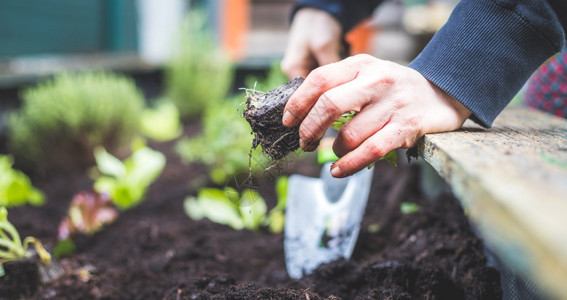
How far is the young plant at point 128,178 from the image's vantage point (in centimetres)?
203

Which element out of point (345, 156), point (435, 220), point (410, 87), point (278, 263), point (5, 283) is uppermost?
point (410, 87)

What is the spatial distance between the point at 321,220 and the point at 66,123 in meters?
1.84

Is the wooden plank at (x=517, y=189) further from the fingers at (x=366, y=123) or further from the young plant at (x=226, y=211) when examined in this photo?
the young plant at (x=226, y=211)

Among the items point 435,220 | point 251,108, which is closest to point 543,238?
point 251,108

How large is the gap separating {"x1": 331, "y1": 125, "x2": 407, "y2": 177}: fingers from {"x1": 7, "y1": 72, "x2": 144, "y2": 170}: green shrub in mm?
2134

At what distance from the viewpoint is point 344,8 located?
1540mm

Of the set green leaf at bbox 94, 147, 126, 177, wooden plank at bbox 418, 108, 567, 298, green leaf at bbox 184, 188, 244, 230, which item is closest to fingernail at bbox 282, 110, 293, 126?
wooden plank at bbox 418, 108, 567, 298

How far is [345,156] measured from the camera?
909 mm

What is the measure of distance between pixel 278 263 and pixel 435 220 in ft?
1.78

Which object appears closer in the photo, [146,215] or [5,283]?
[5,283]

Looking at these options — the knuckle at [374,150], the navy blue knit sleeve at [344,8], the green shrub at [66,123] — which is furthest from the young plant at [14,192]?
the knuckle at [374,150]

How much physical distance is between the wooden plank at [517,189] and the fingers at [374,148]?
7 cm

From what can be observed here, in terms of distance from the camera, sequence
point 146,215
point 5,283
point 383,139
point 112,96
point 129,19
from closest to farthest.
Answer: point 383,139 → point 5,283 → point 146,215 → point 112,96 → point 129,19

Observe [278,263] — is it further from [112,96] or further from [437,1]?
[437,1]
